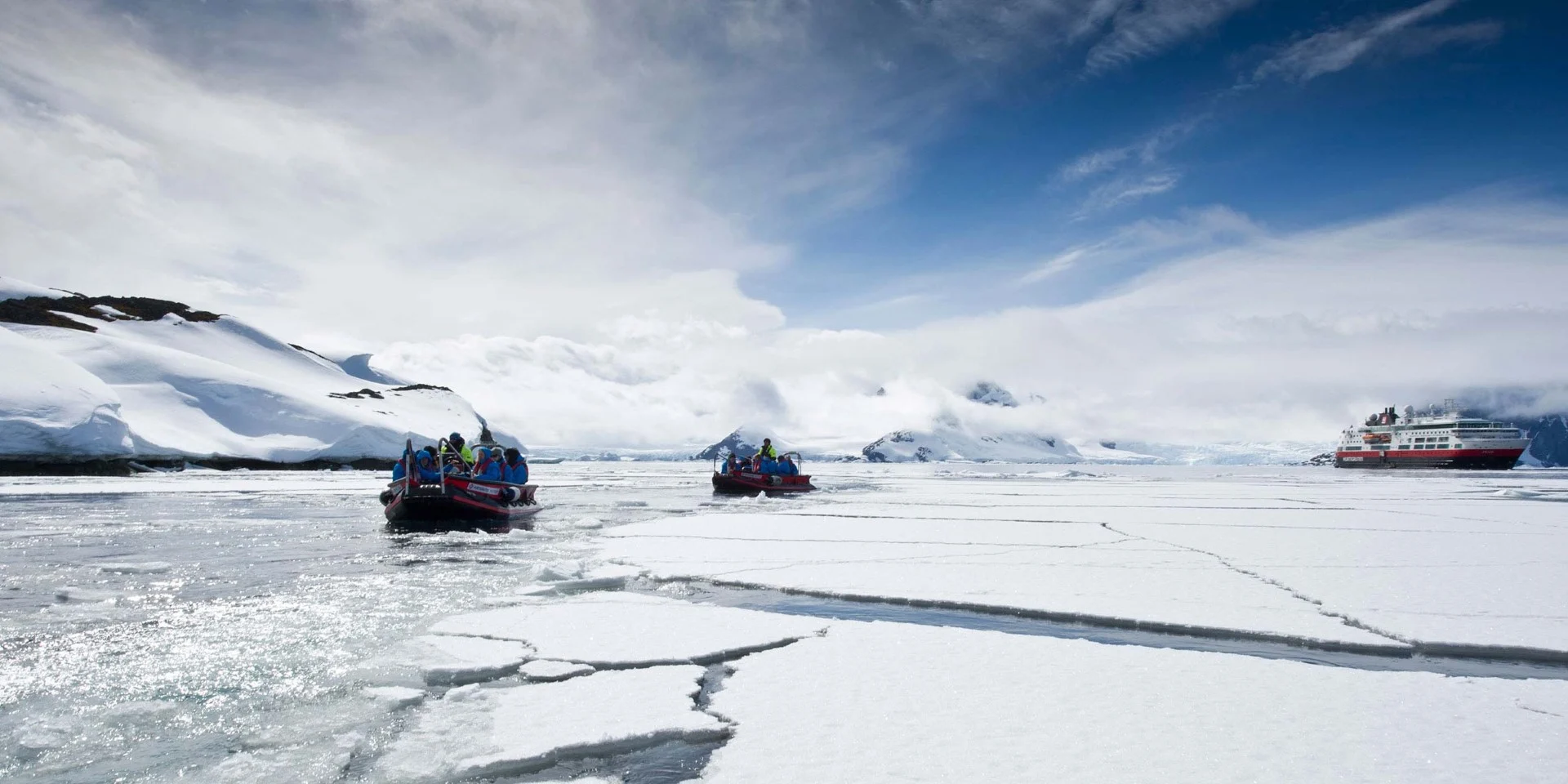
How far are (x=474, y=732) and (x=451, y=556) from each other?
9546mm

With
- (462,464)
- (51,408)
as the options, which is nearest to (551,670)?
(462,464)

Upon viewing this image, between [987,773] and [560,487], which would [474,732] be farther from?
[560,487]

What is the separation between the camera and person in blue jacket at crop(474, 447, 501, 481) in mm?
21578

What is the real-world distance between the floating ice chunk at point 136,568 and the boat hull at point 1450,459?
107m

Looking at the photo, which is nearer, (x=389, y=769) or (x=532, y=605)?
(x=389, y=769)

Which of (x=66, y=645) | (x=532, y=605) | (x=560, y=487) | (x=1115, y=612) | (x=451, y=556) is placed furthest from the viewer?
(x=560, y=487)

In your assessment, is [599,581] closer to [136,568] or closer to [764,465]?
[136,568]

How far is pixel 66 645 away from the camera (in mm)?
6840

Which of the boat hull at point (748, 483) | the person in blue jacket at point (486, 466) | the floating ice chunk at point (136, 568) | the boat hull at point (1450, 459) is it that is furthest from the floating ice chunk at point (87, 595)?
the boat hull at point (1450, 459)

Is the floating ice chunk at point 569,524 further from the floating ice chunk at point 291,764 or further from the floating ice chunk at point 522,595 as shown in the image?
the floating ice chunk at point 291,764

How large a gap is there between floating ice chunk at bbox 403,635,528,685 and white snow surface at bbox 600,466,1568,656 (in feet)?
13.3

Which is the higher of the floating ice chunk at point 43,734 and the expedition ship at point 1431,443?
the expedition ship at point 1431,443

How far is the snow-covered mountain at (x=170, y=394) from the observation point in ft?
157

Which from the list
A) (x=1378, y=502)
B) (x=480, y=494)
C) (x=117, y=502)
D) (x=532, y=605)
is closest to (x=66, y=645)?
(x=532, y=605)
